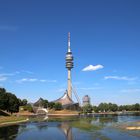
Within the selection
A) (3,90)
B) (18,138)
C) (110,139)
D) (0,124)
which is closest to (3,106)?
(3,90)

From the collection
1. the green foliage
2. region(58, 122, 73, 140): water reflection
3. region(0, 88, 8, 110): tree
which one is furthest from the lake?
the green foliage

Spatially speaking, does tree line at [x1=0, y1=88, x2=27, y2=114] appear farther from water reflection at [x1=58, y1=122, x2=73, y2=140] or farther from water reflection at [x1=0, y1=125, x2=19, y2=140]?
water reflection at [x1=0, y1=125, x2=19, y2=140]

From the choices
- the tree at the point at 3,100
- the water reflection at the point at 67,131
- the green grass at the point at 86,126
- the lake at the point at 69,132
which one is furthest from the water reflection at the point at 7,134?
the tree at the point at 3,100

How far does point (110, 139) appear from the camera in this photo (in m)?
55.1

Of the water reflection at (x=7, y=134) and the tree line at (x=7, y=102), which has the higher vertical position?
the tree line at (x=7, y=102)

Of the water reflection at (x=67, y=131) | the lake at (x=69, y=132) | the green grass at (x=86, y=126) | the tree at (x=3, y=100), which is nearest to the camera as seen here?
the lake at (x=69, y=132)

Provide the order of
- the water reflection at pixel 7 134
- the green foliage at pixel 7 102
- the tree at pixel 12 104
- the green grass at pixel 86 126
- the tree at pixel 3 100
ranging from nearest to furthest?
the water reflection at pixel 7 134, the green grass at pixel 86 126, the tree at pixel 3 100, the green foliage at pixel 7 102, the tree at pixel 12 104

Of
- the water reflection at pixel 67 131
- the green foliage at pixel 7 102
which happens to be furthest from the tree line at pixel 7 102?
the water reflection at pixel 67 131

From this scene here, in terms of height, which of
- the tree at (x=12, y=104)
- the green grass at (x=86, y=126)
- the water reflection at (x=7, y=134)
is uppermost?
the tree at (x=12, y=104)

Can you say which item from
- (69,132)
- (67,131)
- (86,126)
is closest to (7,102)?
(86,126)

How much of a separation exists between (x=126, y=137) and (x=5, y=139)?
21841mm

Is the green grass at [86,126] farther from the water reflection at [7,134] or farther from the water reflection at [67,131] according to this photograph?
the water reflection at [7,134]

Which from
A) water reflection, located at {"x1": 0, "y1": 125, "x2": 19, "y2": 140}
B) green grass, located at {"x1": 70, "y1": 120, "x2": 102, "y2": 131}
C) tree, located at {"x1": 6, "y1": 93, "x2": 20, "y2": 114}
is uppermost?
tree, located at {"x1": 6, "y1": 93, "x2": 20, "y2": 114}

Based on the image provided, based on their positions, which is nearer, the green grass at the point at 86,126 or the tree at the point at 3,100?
the green grass at the point at 86,126
